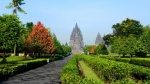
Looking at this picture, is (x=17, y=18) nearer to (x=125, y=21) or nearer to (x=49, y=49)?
(x=49, y=49)

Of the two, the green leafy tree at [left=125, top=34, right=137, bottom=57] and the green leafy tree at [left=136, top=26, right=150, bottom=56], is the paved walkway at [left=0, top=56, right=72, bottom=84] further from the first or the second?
the green leafy tree at [left=125, top=34, right=137, bottom=57]

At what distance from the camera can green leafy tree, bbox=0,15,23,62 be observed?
54344mm

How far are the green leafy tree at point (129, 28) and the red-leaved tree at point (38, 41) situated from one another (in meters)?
55.7

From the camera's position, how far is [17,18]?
57.2 meters

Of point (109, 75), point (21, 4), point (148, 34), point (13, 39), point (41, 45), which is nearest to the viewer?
point (109, 75)

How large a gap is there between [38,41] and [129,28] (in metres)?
61.3

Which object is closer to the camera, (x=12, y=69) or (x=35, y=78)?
(x=35, y=78)

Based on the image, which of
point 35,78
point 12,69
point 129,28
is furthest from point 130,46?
point 35,78

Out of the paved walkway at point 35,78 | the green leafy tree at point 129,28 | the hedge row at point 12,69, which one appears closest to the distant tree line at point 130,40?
the green leafy tree at point 129,28

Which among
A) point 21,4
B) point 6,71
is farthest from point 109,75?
point 21,4

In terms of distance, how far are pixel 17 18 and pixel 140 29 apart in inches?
3301

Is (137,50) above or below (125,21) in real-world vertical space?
below

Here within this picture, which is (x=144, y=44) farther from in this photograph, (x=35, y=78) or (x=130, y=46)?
(x=35, y=78)

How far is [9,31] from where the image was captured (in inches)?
2186
